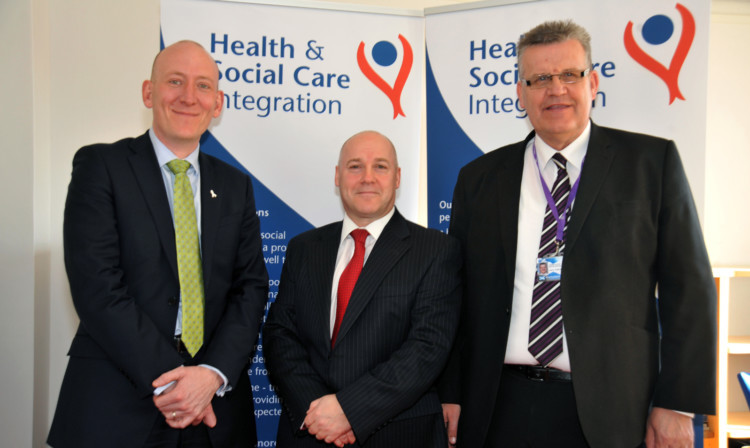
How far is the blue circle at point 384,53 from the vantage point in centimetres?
339

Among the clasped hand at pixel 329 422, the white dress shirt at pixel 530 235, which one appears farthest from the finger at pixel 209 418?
the white dress shirt at pixel 530 235

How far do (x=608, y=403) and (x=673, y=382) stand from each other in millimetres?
221

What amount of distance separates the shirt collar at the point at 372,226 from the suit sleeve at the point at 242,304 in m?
0.37

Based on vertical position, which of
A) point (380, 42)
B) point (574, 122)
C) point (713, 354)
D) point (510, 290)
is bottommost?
point (713, 354)

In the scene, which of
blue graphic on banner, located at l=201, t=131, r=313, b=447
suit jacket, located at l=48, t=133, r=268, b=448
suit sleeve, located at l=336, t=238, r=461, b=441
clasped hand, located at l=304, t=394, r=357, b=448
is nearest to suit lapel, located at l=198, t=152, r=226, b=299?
suit jacket, located at l=48, t=133, r=268, b=448

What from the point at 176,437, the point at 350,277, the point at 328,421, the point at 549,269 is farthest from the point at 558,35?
A: the point at 176,437

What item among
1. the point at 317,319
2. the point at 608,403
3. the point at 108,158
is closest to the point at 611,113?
the point at 608,403

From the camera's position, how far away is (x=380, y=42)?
134 inches

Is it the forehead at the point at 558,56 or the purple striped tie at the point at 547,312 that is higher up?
the forehead at the point at 558,56

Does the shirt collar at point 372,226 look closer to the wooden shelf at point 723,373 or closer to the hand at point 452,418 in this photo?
the hand at point 452,418

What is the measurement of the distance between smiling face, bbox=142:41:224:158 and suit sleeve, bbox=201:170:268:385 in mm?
304

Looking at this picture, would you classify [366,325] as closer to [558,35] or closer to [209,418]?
[209,418]

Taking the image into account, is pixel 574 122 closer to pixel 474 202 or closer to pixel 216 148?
pixel 474 202

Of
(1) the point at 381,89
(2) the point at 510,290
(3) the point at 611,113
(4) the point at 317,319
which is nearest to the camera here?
(2) the point at 510,290
